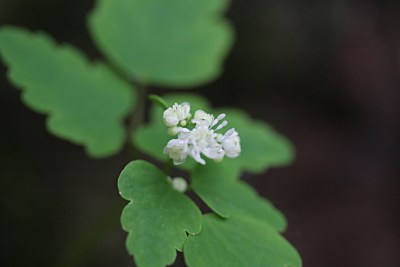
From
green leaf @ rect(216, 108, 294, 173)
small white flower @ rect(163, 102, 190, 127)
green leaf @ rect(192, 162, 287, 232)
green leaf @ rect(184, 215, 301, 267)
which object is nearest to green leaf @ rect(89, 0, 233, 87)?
green leaf @ rect(216, 108, 294, 173)

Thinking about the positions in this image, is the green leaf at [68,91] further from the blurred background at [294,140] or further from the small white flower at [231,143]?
the blurred background at [294,140]

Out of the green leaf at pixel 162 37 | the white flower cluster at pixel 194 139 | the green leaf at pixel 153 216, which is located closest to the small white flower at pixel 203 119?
the white flower cluster at pixel 194 139

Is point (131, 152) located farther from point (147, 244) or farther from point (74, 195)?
point (74, 195)

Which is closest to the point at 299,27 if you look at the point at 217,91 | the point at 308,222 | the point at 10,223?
the point at 217,91

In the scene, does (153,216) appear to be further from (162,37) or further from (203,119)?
(162,37)

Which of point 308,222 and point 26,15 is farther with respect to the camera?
point 308,222

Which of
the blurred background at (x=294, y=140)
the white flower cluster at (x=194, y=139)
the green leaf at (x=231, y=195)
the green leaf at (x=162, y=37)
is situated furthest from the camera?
the blurred background at (x=294, y=140)

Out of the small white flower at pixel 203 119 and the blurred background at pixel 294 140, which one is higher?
the small white flower at pixel 203 119
